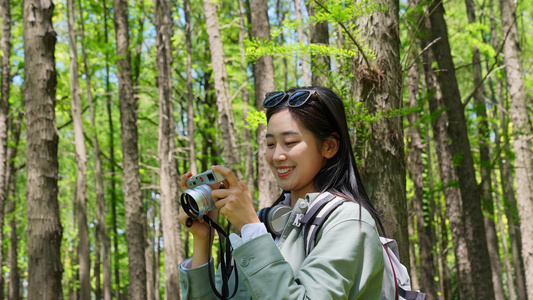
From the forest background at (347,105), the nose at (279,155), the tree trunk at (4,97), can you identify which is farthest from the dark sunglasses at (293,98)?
the tree trunk at (4,97)

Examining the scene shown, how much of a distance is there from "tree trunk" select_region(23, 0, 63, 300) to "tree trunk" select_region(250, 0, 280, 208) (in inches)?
136

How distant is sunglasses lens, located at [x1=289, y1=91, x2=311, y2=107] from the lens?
84.3 inches

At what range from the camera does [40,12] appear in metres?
6.98

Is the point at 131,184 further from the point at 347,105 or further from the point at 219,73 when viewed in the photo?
the point at 347,105

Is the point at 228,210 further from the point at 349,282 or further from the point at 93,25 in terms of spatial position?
the point at 93,25

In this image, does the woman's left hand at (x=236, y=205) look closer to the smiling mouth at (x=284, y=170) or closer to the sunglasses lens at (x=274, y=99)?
the smiling mouth at (x=284, y=170)

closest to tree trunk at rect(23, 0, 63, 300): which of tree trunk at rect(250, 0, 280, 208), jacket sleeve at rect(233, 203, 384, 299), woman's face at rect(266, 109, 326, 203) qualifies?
tree trunk at rect(250, 0, 280, 208)

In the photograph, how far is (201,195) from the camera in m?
2.07

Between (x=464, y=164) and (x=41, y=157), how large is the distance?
6.57 m

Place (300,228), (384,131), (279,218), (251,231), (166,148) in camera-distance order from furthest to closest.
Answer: (166,148) < (384,131) < (279,218) < (300,228) < (251,231)

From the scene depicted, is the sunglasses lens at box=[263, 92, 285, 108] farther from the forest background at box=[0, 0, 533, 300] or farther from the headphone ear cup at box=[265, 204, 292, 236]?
the forest background at box=[0, 0, 533, 300]

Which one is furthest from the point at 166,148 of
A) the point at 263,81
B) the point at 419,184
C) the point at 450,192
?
the point at 450,192

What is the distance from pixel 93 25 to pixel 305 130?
1823cm

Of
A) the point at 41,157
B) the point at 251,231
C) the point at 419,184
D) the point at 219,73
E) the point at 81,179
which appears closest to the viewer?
the point at 251,231
